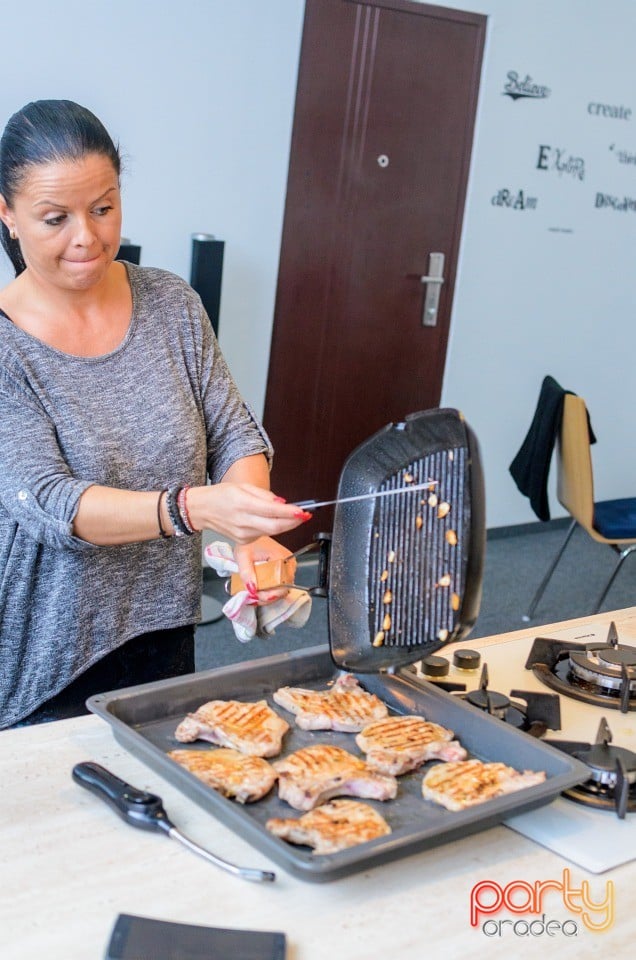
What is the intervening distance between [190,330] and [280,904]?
97cm

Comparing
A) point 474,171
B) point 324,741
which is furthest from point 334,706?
point 474,171

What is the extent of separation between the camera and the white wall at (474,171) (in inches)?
144

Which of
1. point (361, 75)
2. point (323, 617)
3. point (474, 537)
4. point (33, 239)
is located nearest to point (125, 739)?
point (474, 537)

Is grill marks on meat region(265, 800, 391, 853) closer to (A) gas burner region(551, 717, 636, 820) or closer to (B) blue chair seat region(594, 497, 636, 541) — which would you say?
(A) gas burner region(551, 717, 636, 820)

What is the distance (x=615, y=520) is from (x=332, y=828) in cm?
305

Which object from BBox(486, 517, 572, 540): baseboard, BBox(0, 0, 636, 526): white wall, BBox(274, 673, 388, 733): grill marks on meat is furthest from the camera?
BBox(486, 517, 572, 540): baseboard

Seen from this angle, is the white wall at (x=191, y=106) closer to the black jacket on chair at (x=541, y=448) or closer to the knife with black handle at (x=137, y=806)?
the black jacket on chair at (x=541, y=448)

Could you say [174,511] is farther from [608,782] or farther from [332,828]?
[608,782]

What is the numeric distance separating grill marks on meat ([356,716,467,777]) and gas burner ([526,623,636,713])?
0.31 meters

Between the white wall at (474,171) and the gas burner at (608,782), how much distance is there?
8.10 feet

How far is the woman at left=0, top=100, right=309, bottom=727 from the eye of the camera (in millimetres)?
1536

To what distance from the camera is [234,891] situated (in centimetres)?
114

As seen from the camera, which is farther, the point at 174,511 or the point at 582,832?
the point at 174,511

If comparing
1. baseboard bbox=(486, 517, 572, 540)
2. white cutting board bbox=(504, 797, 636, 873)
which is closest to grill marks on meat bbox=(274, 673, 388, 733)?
white cutting board bbox=(504, 797, 636, 873)
